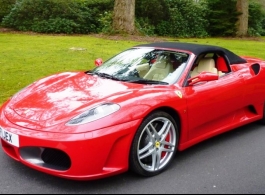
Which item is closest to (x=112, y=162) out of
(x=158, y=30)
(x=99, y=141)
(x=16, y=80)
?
(x=99, y=141)

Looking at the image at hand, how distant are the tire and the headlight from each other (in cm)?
32

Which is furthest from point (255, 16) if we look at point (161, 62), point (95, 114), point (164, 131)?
point (95, 114)

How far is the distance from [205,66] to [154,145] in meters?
1.61

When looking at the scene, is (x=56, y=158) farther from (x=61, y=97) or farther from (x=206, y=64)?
(x=206, y=64)

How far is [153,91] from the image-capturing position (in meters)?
3.62

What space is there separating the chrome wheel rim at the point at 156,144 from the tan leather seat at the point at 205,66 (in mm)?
1166

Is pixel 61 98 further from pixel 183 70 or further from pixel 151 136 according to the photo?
pixel 183 70

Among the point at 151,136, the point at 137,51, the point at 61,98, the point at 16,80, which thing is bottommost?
the point at 16,80

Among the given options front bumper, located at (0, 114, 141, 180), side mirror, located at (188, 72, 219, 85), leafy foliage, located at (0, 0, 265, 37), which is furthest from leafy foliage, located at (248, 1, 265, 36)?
front bumper, located at (0, 114, 141, 180)

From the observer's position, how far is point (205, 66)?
462cm

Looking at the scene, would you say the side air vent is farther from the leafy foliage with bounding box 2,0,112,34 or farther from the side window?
the leafy foliage with bounding box 2,0,112,34

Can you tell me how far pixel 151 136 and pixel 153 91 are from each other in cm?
48

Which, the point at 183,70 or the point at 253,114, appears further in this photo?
the point at 253,114

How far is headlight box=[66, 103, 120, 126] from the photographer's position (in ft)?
10.2
